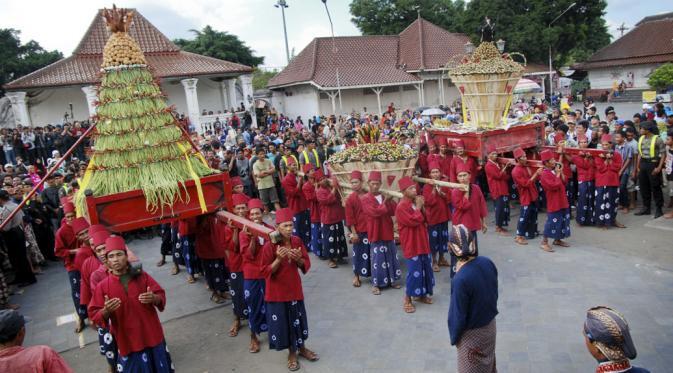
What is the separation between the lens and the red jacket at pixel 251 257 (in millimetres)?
5680

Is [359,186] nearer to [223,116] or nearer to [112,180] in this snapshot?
[112,180]

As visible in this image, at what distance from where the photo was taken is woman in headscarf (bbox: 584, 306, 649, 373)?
9.23 ft

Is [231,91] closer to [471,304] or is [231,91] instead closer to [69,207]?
[69,207]

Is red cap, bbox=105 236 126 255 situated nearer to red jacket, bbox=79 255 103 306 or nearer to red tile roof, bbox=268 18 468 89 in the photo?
red jacket, bbox=79 255 103 306

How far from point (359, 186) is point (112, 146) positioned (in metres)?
3.65

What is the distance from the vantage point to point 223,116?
23.3 meters

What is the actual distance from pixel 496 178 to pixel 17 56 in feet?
119

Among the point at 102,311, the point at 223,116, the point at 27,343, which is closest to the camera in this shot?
the point at 102,311

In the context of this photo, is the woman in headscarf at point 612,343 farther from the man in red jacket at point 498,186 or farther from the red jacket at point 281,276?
the man in red jacket at point 498,186

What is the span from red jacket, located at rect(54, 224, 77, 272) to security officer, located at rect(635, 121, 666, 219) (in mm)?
9994

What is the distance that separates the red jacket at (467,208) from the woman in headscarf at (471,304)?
3240 millimetres

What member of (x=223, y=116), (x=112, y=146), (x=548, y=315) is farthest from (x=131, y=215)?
(x=223, y=116)

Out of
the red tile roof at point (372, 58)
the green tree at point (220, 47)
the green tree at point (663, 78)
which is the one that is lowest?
the green tree at point (663, 78)

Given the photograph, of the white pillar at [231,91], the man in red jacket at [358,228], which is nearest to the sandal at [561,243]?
the man in red jacket at [358,228]
